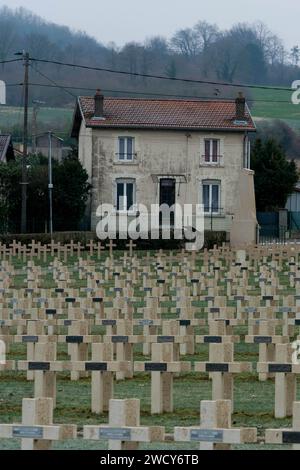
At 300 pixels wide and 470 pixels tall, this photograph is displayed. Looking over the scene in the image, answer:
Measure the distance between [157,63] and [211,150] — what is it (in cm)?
9883

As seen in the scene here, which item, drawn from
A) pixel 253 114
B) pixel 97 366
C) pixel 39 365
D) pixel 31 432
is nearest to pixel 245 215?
pixel 39 365

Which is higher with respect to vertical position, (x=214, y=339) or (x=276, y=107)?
(x=276, y=107)

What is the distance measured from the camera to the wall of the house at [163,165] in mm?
76875

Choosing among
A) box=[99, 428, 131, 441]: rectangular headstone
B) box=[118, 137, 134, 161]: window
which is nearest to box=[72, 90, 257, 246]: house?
box=[118, 137, 134, 161]: window

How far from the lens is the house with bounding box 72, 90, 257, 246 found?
7694cm

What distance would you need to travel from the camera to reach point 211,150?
77.8m

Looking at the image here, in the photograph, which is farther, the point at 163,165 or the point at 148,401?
the point at 163,165

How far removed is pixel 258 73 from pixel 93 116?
109004 mm

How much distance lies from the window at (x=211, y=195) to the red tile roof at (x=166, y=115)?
2839 millimetres

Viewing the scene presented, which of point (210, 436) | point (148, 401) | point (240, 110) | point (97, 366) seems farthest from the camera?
point (240, 110)

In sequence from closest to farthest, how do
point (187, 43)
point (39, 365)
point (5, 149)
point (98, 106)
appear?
point (39, 365) → point (98, 106) → point (5, 149) → point (187, 43)

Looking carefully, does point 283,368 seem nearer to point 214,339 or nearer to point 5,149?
point 214,339
